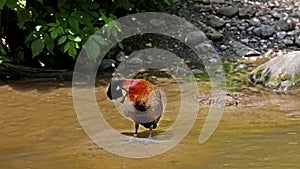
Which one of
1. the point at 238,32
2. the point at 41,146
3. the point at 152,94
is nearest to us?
the point at 152,94

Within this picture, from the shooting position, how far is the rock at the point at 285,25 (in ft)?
27.8

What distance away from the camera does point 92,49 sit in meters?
6.11

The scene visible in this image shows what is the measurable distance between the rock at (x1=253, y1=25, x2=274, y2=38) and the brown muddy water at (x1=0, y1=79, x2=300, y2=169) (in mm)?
2546

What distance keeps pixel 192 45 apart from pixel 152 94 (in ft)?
13.6

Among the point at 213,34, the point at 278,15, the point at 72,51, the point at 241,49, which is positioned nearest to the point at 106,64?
the point at 72,51

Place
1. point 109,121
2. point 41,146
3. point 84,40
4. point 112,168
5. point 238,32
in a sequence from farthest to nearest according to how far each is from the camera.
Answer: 1. point 238,32
2. point 84,40
3. point 109,121
4. point 41,146
5. point 112,168

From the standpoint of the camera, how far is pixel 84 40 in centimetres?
628

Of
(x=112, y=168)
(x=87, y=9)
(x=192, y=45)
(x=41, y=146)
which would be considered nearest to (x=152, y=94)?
(x=112, y=168)

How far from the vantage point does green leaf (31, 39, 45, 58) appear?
621 cm

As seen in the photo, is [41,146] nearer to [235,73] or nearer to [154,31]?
[235,73]

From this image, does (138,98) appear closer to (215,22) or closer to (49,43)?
(49,43)

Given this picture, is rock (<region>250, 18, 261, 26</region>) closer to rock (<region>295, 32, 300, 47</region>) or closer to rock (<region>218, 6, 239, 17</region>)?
rock (<region>218, 6, 239, 17</region>)

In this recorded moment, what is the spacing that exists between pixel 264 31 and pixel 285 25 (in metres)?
0.38

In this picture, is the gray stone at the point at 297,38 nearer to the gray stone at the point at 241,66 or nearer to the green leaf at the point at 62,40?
the gray stone at the point at 241,66
